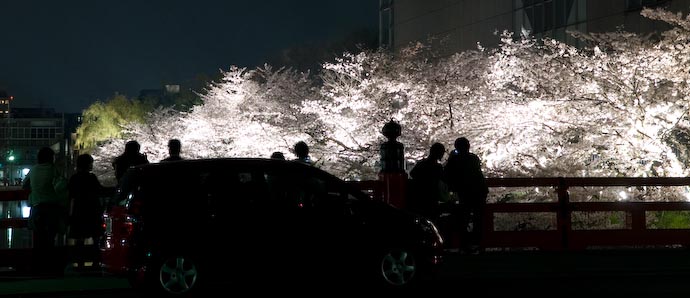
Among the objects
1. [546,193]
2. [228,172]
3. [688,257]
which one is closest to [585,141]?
[546,193]

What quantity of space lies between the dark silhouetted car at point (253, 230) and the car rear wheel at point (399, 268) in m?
0.01

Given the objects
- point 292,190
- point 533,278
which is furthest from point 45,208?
point 533,278

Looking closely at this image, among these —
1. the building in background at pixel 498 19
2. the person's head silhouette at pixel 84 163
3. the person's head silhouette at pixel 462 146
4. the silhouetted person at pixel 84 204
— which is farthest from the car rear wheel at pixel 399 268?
the building in background at pixel 498 19

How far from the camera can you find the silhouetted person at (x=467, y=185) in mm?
16375

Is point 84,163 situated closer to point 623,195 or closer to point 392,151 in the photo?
point 392,151

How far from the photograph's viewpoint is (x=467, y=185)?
16406 millimetres

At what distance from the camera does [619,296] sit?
11.9 metres

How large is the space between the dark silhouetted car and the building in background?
25211 mm

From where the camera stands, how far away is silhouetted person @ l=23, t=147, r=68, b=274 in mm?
14852

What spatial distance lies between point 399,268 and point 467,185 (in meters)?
4.12

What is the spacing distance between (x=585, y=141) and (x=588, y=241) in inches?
386

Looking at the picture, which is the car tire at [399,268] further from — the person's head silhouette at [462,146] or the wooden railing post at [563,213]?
the wooden railing post at [563,213]

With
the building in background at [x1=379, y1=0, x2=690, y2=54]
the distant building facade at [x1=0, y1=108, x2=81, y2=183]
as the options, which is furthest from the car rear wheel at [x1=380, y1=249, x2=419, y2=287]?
the distant building facade at [x1=0, y1=108, x2=81, y2=183]

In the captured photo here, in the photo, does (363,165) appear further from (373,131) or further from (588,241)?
(588,241)
